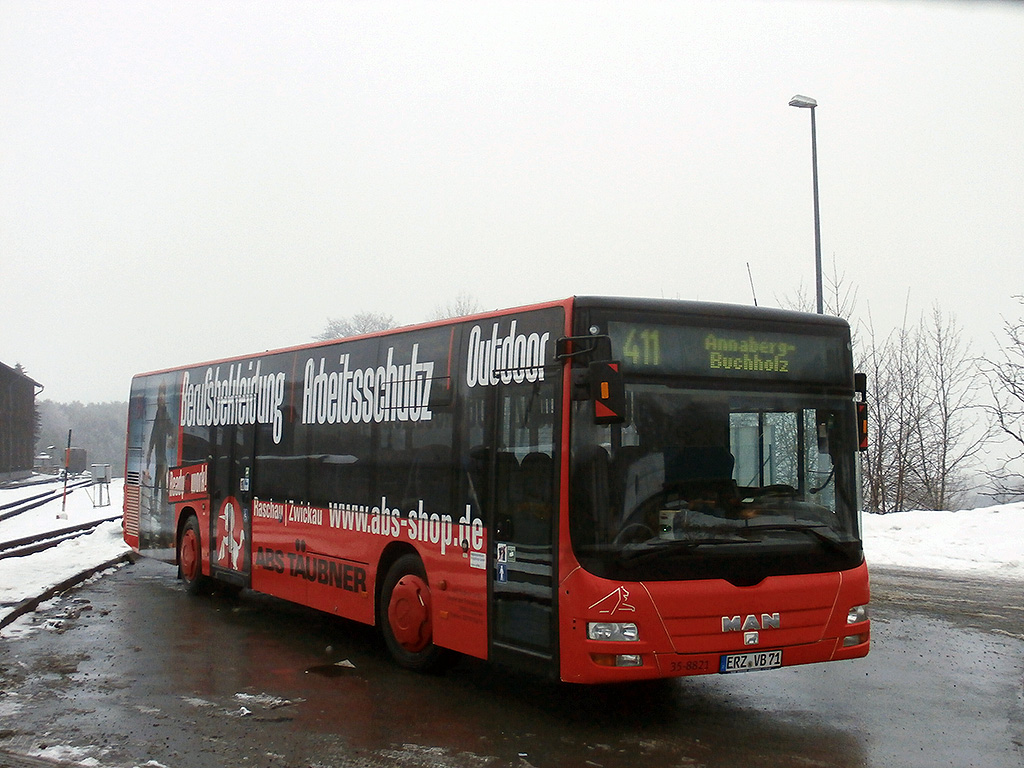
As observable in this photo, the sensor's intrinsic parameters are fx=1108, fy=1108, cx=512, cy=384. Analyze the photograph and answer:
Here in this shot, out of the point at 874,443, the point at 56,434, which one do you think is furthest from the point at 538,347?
the point at 56,434

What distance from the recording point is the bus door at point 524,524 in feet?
23.9

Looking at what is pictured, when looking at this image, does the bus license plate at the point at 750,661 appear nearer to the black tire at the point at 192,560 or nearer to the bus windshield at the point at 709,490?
the bus windshield at the point at 709,490

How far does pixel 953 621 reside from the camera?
38.8ft

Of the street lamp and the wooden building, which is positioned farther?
the wooden building

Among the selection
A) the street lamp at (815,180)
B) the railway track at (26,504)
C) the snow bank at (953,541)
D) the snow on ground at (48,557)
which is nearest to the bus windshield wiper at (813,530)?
the snow on ground at (48,557)

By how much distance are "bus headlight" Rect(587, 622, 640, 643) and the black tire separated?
830 centimetres

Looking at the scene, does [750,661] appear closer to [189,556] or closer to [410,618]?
[410,618]

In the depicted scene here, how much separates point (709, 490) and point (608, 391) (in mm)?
974

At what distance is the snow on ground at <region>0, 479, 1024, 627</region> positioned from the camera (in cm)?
1558

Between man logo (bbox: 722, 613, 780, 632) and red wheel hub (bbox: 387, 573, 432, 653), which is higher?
man logo (bbox: 722, 613, 780, 632)

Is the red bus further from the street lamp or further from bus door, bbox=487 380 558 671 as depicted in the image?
the street lamp

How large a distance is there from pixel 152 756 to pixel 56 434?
140170 mm

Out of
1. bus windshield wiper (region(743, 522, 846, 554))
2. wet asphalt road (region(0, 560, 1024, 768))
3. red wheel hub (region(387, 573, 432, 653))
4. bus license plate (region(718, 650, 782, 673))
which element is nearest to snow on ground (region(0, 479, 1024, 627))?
wet asphalt road (region(0, 560, 1024, 768))

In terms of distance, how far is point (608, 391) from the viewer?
6879 mm
